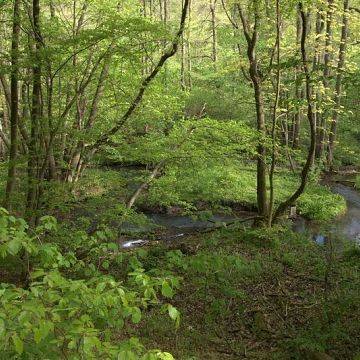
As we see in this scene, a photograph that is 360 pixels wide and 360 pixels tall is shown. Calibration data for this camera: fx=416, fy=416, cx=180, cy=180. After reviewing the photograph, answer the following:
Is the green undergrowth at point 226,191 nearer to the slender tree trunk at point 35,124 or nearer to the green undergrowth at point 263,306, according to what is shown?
the green undergrowth at point 263,306

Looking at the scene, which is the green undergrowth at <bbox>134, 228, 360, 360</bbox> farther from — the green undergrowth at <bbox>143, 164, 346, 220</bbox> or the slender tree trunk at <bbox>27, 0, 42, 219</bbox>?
the slender tree trunk at <bbox>27, 0, 42, 219</bbox>

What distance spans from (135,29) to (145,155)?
313cm

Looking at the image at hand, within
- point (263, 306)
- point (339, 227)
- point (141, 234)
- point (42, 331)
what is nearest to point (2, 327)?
point (42, 331)

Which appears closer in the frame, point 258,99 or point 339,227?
point 258,99

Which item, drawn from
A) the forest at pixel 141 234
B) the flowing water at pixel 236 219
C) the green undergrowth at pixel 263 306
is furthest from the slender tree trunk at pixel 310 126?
the flowing water at pixel 236 219

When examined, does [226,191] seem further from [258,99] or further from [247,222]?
[258,99]

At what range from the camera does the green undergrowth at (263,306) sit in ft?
20.0

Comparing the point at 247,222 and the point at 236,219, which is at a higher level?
the point at 236,219

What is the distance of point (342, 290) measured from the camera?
7.59 metres

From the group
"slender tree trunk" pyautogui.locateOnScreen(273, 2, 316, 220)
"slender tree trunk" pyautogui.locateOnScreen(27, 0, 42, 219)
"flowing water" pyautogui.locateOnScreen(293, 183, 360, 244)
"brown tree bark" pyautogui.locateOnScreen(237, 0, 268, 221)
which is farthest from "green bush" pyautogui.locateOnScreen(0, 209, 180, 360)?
"flowing water" pyautogui.locateOnScreen(293, 183, 360, 244)

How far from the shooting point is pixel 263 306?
7.63 metres

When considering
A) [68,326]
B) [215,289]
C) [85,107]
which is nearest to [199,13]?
[85,107]

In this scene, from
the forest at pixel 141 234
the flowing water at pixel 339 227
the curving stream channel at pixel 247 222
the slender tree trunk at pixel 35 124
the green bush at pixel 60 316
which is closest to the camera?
the green bush at pixel 60 316

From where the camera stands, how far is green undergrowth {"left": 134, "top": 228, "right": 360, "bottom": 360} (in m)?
6.09
